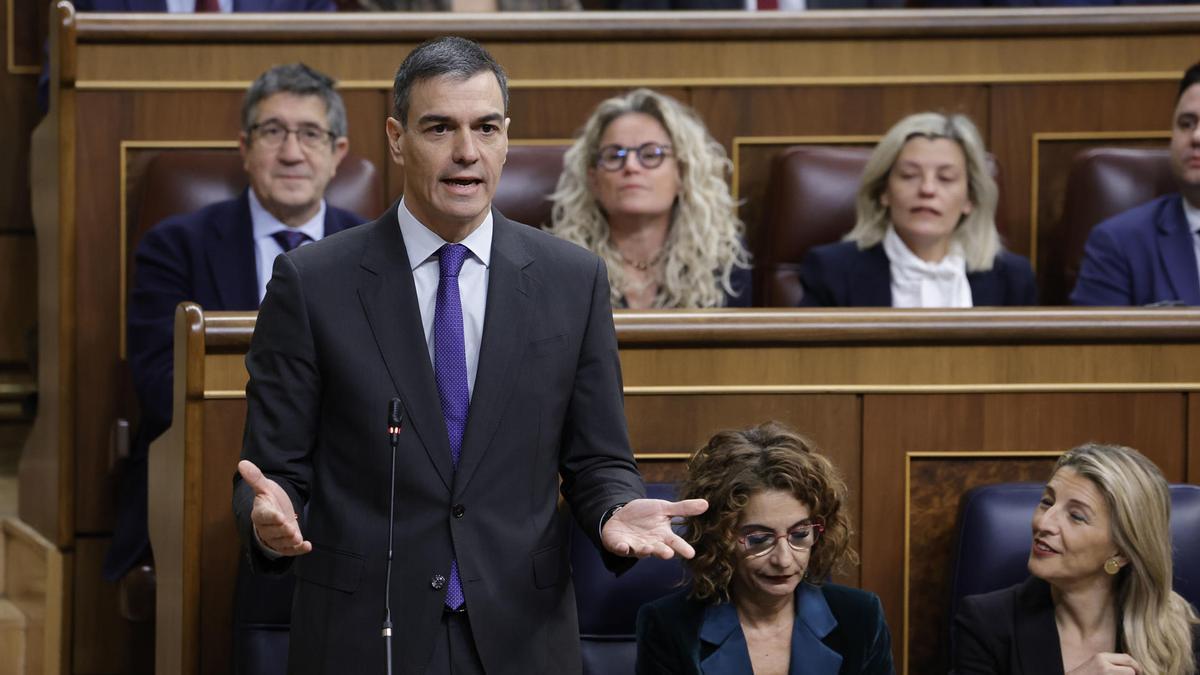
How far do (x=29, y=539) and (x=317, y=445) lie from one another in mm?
982

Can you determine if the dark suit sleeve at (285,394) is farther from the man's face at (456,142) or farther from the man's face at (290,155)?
the man's face at (290,155)

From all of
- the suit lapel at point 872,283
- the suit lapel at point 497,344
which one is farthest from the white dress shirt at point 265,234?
the suit lapel at point 497,344

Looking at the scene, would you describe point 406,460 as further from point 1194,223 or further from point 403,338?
point 1194,223

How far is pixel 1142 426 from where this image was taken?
4.77 feet

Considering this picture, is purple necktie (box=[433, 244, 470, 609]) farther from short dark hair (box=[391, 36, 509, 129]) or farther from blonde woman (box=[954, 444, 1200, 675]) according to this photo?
blonde woman (box=[954, 444, 1200, 675])

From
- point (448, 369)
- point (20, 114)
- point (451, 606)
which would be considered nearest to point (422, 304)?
point (448, 369)

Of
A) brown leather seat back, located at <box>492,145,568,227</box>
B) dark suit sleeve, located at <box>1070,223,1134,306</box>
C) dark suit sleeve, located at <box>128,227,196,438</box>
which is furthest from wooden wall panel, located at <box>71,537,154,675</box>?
dark suit sleeve, located at <box>1070,223,1134,306</box>

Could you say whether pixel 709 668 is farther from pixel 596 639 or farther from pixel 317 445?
pixel 317 445

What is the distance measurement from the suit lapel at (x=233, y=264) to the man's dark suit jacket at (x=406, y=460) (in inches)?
30.9

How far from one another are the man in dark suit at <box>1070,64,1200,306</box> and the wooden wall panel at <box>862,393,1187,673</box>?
463 millimetres

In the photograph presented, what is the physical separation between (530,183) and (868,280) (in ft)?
1.38

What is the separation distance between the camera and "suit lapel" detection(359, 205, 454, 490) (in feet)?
3.20

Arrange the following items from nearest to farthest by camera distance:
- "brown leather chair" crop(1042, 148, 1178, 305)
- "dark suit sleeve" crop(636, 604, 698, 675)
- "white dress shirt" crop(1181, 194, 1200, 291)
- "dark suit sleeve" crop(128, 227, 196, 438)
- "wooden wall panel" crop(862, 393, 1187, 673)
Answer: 1. "dark suit sleeve" crop(636, 604, 698, 675)
2. "wooden wall panel" crop(862, 393, 1187, 673)
3. "dark suit sleeve" crop(128, 227, 196, 438)
4. "white dress shirt" crop(1181, 194, 1200, 291)
5. "brown leather chair" crop(1042, 148, 1178, 305)

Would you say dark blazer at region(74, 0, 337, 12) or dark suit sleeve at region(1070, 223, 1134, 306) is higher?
dark blazer at region(74, 0, 337, 12)
